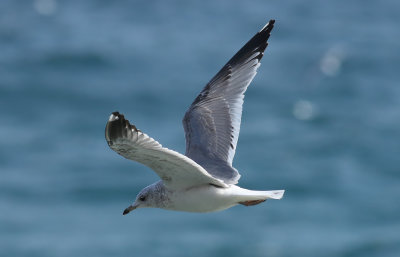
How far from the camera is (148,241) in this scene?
3142cm

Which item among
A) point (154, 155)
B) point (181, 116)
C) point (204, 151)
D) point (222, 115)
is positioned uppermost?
point (181, 116)

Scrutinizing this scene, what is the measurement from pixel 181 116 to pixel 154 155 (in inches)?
1183

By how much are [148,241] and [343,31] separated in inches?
760

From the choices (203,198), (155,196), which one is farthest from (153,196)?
(203,198)

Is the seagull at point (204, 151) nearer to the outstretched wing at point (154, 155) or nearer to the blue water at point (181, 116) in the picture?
the outstretched wing at point (154, 155)

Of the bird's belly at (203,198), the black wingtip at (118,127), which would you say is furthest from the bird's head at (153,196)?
the black wingtip at (118,127)

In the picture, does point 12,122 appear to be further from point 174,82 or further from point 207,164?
point 207,164

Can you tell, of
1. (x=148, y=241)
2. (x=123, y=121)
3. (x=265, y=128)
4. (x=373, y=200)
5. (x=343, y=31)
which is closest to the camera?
(x=123, y=121)

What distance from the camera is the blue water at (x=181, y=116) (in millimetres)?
31641

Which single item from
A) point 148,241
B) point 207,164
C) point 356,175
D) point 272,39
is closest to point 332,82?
point 272,39

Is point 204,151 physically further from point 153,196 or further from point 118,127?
point 118,127

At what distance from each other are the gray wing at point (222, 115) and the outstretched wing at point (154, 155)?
480mm

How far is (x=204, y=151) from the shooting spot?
889 cm

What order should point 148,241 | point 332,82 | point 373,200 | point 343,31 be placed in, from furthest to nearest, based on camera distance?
point 343,31, point 332,82, point 373,200, point 148,241
